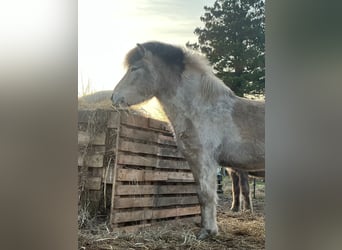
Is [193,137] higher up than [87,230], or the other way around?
[193,137]

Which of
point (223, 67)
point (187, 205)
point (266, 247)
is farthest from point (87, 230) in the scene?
point (223, 67)

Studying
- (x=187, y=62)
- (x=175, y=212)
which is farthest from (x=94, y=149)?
(x=187, y=62)

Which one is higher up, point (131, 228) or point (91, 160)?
point (91, 160)

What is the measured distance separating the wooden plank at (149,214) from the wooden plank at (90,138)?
0.34 m

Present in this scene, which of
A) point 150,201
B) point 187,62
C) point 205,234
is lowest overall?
point 205,234

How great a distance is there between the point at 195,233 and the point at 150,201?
26cm

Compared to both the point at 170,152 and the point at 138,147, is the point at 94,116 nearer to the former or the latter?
the point at 138,147

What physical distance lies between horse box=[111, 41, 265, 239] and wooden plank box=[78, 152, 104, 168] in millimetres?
280

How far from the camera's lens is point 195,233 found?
2270 millimetres

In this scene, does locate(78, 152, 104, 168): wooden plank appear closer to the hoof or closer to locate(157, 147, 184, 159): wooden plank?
locate(157, 147, 184, 159): wooden plank

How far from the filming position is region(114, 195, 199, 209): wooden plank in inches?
90.3
